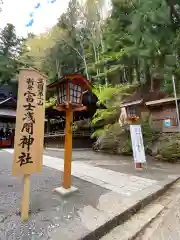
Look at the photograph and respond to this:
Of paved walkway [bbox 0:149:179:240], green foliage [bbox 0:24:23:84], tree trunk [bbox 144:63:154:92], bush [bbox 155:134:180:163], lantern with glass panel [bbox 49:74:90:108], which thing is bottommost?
paved walkway [bbox 0:149:179:240]

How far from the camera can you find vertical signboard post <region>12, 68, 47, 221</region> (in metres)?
2.90

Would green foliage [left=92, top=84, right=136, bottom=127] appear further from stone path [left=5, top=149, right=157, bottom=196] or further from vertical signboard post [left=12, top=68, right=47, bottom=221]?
vertical signboard post [left=12, top=68, right=47, bottom=221]

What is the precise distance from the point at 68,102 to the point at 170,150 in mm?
5880

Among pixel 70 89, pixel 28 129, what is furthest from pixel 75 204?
pixel 70 89

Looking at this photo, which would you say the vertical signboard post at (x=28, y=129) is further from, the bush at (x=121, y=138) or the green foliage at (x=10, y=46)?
the green foliage at (x=10, y=46)

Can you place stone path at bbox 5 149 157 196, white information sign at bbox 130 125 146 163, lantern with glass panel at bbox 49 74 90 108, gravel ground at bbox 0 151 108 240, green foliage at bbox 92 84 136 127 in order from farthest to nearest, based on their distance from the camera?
green foliage at bbox 92 84 136 127, white information sign at bbox 130 125 146 163, stone path at bbox 5 149 157 196, lantern with glass panel at bbox 49 74 90 108, gravel ground at bbox 0 151 108 240

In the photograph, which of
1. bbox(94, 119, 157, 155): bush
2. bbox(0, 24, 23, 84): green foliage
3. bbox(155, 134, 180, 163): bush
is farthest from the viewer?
bbox(0, 24, 23, 84): green foliage

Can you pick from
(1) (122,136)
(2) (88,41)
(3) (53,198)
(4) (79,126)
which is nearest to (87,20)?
(2) (88,41)

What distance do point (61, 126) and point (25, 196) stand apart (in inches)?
630

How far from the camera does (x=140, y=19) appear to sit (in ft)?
21.4

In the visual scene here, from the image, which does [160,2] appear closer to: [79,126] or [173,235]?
[173,235]

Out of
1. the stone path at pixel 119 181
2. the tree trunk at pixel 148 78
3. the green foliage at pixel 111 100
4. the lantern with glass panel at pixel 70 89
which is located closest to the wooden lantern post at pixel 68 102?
the lantern with glass panel at pixel 70 89

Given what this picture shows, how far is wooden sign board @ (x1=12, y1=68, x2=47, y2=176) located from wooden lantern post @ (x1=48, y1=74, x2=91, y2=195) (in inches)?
39.3

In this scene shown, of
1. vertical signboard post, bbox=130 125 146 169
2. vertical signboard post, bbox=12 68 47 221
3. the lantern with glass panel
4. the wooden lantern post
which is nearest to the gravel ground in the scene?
vertical signboard post, bbox=12 68 47 221
